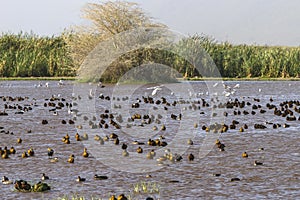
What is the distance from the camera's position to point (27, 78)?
47.3 metres

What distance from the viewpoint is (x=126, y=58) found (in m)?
42.4

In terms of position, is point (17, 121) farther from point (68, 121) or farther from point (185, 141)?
point (185, 141)

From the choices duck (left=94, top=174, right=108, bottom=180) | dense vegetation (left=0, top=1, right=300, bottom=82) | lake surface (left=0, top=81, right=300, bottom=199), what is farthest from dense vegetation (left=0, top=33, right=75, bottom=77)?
duck (left=94, top=174, right=108, bottom=180)

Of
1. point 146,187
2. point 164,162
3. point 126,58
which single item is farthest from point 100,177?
point 126,58

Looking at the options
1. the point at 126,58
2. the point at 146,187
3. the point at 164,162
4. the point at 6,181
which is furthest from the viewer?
the point at 126,58

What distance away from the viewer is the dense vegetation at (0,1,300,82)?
43.6 metres

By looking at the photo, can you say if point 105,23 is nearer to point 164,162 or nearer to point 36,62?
point 36,62

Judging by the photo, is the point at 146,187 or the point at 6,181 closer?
the point at 146,187

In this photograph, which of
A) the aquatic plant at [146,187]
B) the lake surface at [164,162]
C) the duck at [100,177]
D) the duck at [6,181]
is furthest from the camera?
the duck at [100,177]

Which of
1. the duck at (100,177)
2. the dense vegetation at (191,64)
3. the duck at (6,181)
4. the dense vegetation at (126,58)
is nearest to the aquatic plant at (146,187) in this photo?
the duck at (100,177)

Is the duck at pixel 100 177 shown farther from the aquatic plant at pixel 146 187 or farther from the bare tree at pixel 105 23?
the bare tree at pixel 105 23

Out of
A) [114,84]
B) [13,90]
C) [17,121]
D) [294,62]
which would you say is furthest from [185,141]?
[294,62]

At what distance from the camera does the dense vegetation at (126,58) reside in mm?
43625

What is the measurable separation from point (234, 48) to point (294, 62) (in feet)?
16.3
